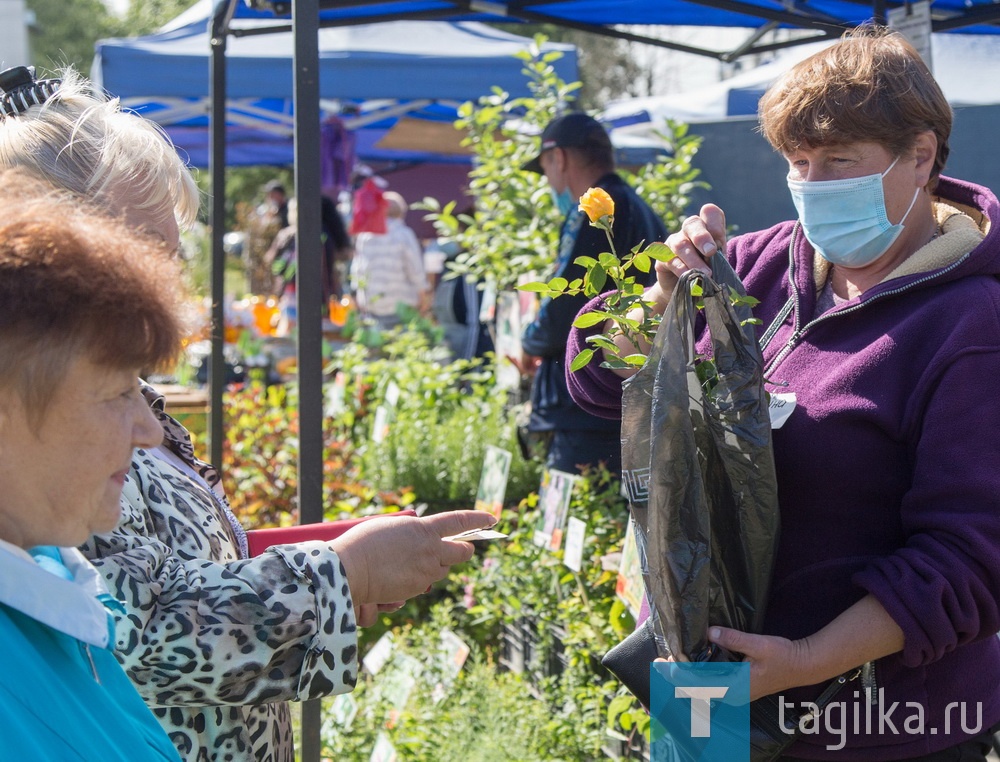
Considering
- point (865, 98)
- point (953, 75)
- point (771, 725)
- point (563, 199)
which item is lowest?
point (771, 725)

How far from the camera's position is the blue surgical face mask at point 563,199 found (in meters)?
3.69

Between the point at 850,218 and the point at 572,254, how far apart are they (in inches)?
67.5

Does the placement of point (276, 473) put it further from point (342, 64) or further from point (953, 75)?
point (953, 75)

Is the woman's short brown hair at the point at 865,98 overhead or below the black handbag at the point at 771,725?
overhead

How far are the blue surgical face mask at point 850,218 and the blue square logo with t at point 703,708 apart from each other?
673mm

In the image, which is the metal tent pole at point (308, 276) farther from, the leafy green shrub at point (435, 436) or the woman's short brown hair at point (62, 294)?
the leafy green shrub at point (435, 436)

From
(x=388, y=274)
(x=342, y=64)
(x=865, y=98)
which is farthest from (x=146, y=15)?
(x=865, y=98)

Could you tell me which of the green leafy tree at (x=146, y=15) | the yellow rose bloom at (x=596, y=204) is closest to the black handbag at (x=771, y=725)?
the yellow rose bloom at (x=596, y=204)

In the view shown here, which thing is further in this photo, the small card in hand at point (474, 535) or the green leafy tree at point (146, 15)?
the green leafy tree at point (146, 15)

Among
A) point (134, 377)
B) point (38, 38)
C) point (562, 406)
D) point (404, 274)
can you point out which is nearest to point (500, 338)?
point (562, 406)

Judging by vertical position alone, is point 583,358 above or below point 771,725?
above

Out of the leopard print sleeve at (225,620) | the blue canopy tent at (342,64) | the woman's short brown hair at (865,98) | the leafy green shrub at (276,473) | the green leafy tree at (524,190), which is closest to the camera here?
the leopard print sleeve at (225,620)

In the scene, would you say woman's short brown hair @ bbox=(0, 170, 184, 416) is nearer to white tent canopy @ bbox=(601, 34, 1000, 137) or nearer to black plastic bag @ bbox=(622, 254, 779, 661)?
black plastic bag @ bbox=(622, 254, 779, 661)

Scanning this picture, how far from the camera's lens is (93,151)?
1335mm
